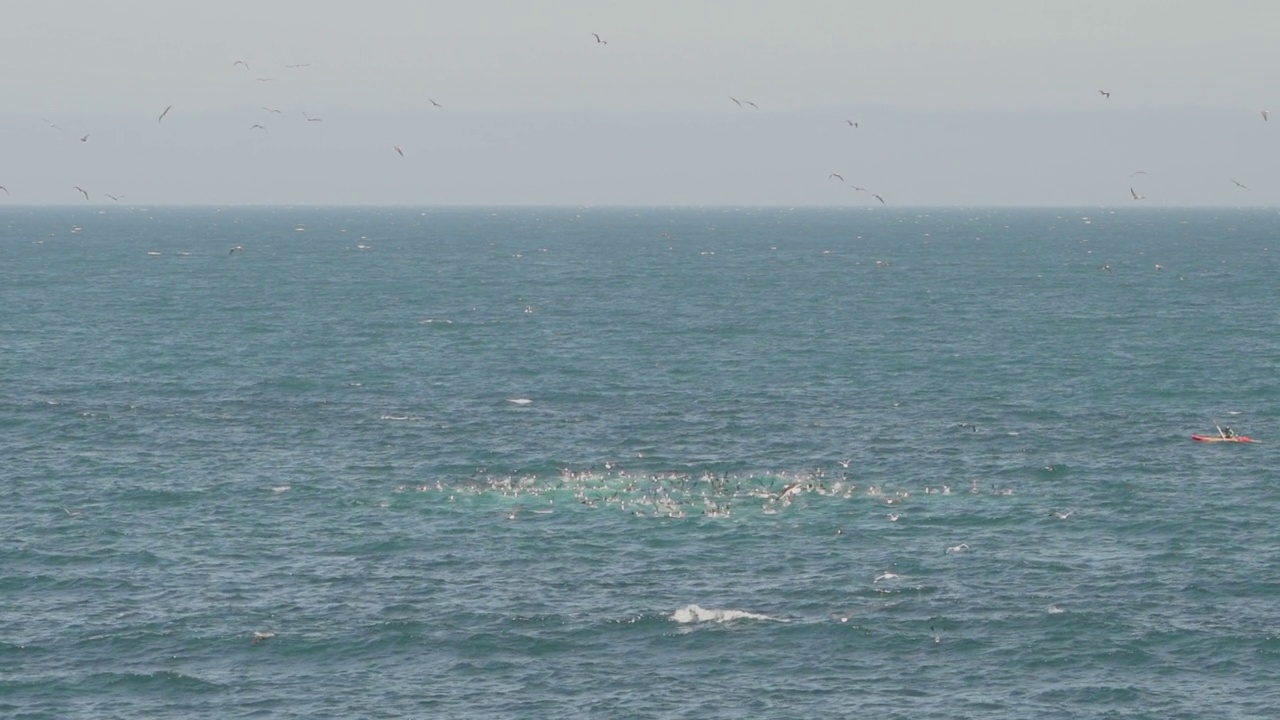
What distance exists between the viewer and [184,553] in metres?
76.2

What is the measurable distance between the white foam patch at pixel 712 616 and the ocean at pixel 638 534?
0.36 meters

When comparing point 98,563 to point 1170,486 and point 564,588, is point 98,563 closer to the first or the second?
point 564,588

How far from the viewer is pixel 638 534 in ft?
260

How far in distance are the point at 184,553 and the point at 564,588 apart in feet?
65.1

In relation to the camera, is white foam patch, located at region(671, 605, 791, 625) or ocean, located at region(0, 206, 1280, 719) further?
white foam patch, located at region(671, 605, 791, 625)

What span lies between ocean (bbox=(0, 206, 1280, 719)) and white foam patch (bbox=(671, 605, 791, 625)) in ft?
1.19

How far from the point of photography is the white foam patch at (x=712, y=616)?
216ft

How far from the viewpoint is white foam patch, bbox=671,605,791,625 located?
65750 mm

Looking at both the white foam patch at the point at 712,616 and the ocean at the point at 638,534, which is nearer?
the ocean at the point at 638,534

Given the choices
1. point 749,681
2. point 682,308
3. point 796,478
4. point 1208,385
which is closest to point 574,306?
point 682,308

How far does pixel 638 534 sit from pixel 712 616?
535 inches

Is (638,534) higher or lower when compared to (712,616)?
higher

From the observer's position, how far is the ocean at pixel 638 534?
196ft

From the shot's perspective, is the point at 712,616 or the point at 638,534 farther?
the point at 638,534
